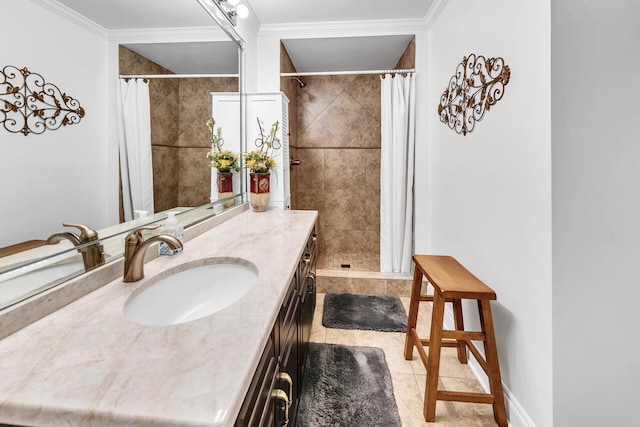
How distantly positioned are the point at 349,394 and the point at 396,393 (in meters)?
0.26

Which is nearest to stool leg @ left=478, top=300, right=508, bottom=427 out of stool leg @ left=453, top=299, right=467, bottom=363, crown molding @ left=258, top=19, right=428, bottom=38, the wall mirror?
stool leg @ left=453, top=299, right=467, bottom=363

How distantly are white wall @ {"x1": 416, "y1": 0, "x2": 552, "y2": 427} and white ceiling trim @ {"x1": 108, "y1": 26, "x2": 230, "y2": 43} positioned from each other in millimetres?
1523

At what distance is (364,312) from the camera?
8.15 feet

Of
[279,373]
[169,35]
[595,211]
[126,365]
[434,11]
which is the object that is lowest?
[279,373]

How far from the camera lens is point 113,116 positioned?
3.37 ft

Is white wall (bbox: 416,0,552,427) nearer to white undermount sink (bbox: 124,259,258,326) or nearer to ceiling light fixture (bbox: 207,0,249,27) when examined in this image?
white undermount sink (bbox: 124,259,258,326)

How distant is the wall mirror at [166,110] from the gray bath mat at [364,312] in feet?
4.00

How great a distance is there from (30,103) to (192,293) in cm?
72

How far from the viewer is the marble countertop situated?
46cm

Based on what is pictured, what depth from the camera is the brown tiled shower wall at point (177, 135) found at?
50.5 inches

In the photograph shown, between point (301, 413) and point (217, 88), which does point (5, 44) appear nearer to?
point (217, 88)

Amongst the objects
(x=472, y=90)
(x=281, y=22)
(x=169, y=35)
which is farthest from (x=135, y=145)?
(x=281, y=22)

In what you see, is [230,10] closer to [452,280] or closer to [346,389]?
[452,280]

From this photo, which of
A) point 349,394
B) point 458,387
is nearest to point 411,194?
point 458,387
